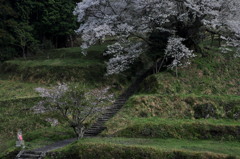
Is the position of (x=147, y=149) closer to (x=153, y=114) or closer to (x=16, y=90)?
(x=153, y=114)

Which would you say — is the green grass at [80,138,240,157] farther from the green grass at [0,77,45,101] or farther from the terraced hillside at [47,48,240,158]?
the green grass at [0,77,45,101]

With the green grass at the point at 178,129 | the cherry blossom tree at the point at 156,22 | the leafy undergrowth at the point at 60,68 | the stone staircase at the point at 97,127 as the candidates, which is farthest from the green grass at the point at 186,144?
the leafy undergrowth at the point at 60,68

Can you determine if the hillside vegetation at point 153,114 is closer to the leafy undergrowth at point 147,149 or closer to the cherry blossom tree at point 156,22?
the leafy undergrowth at point 147,149

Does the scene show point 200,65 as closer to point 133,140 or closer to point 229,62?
point 229,62

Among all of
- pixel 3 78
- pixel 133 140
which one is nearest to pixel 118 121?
pixel 133 140

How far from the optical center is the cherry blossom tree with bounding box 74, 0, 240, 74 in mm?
19828

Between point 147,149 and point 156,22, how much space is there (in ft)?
41.2

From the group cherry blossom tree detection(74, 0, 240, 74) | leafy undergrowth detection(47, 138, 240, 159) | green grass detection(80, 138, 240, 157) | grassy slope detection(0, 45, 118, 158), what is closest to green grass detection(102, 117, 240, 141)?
green grass detection(80, 138, 240, 157)

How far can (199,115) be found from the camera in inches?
683

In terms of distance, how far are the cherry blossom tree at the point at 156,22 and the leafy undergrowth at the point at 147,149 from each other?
26.8 ft

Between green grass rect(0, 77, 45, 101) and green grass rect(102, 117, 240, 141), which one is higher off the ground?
green grass rect(0, 77, 45, 101)

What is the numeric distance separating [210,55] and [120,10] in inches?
384

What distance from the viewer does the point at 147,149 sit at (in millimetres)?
12305

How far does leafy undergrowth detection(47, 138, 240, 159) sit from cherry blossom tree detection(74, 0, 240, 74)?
322 inches
